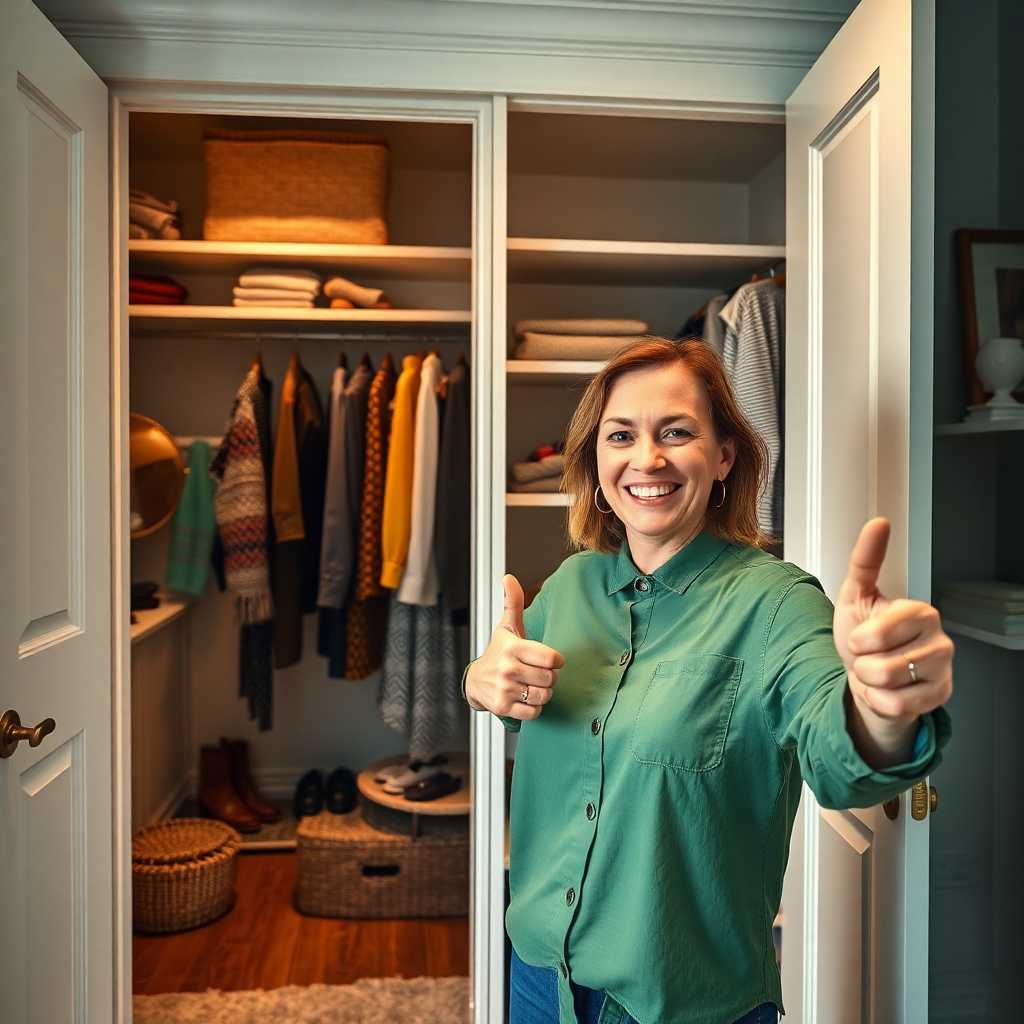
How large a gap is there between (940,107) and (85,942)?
2318 millimetres

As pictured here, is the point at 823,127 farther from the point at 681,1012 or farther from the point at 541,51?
the point at 681,1012

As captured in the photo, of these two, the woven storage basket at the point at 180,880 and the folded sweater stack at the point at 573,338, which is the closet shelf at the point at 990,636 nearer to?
the folded sweater stack at the point at 573,338

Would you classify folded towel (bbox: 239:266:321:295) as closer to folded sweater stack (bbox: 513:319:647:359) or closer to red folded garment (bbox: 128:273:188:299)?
red folded garment (bbox: 128:273:188:299)

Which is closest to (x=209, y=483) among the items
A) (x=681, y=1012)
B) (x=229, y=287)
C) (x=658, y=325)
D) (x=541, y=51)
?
(x=229, y=287)

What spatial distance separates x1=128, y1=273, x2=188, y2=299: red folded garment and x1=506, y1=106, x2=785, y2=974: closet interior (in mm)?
1049

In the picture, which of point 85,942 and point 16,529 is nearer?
point 16,529

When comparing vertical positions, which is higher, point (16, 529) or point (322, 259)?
point (322, 259)

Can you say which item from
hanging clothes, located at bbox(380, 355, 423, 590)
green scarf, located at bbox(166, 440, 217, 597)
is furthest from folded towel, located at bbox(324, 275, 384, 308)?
green scarf, located at bbox(166, 440, 217, 597)

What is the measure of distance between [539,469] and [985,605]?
3.53 feet

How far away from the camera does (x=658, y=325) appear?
3.02 metres

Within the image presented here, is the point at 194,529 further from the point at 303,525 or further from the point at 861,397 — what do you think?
the point at 861,397

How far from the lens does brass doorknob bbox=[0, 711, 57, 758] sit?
55.3 inches

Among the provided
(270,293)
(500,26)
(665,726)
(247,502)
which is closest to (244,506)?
(247,502)

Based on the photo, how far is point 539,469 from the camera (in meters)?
2.31
